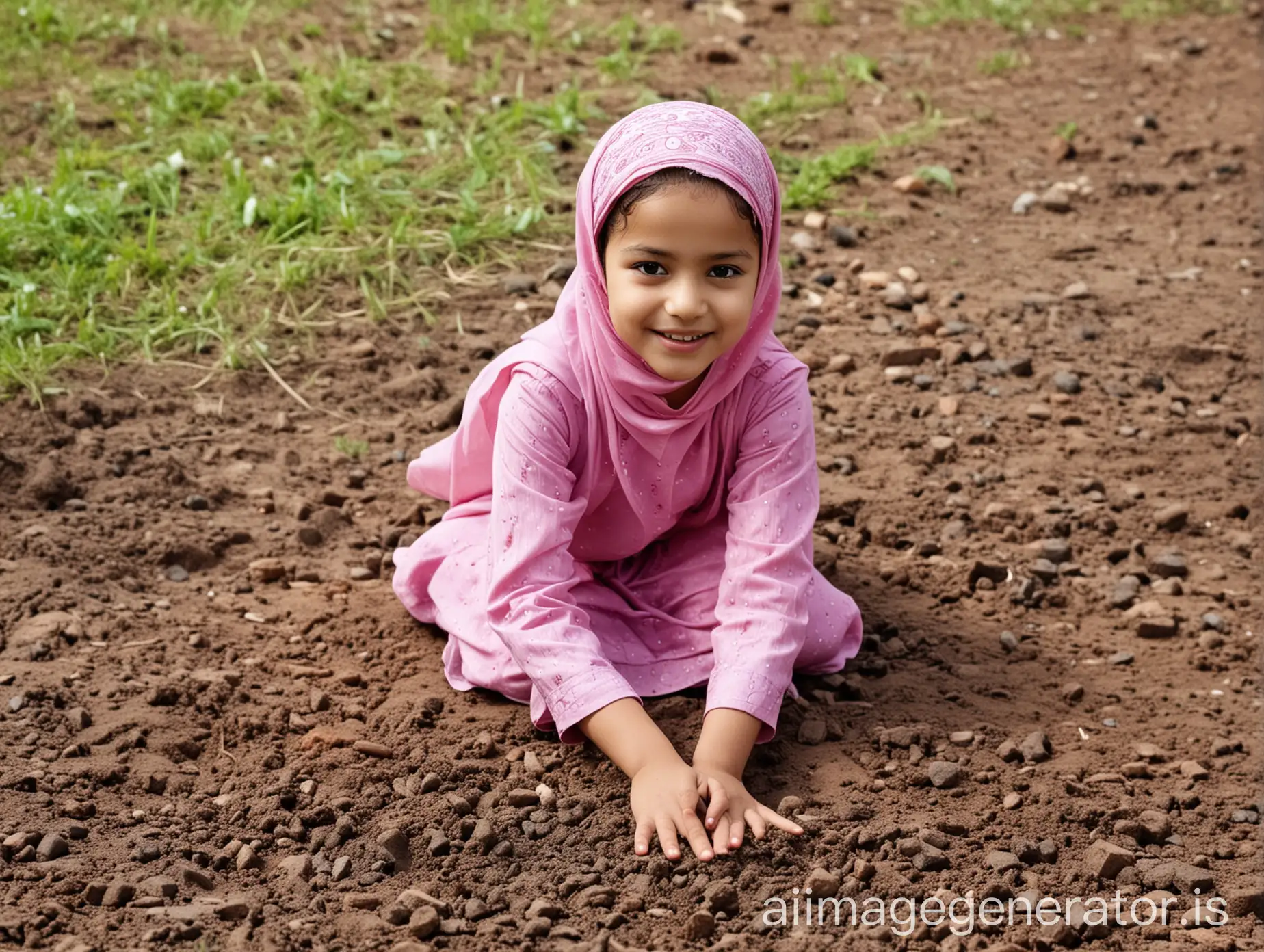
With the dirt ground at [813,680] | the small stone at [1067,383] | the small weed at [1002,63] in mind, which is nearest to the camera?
the dirt ground at [813,680]

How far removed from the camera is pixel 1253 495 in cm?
427

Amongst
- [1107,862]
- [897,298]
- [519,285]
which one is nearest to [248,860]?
[1107,862]

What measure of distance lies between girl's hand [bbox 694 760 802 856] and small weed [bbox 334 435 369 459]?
5.94 ft

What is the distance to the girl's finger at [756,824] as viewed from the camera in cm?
283

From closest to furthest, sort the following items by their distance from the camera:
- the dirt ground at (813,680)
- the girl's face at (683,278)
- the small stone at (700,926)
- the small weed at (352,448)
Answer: the small stone at (700,926) < the dirt ground at (813,680) < the girl's face at (683,278) < the small weed at (352,448)

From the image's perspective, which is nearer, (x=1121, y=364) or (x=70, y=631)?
(x=70, y=631)

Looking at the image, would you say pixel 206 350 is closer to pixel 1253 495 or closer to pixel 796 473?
pixel 796 473

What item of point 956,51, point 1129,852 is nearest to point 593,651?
point 1129,852

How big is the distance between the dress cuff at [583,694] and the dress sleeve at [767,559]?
194mm

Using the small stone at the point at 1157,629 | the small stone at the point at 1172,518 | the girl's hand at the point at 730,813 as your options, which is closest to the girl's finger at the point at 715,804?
the girl's hand at the point at 730,813

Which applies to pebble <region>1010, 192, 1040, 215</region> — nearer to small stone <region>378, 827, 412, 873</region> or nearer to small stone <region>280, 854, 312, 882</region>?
small stone <region>378, 827, 412, 873</region>

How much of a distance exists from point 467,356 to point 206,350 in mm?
798

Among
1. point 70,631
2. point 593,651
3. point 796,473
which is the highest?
point 796,473

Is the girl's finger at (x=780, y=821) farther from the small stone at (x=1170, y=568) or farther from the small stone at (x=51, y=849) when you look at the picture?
the small stone at (x=1170, y=568)
